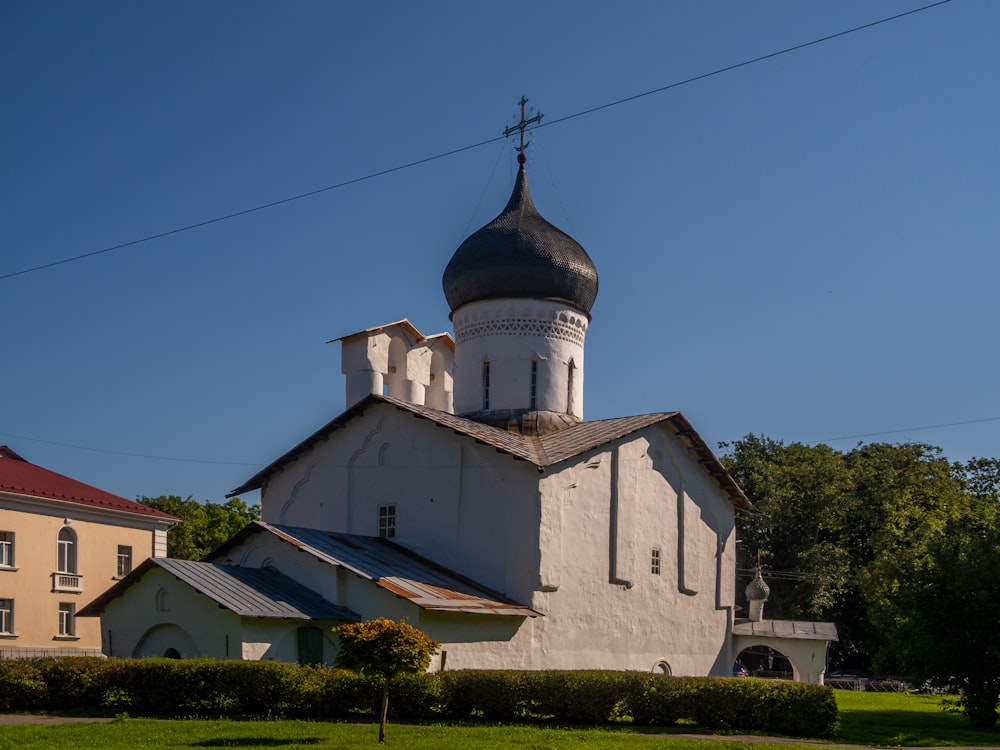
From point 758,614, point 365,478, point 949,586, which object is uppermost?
point 365,478

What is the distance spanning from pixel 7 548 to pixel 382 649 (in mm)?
16117

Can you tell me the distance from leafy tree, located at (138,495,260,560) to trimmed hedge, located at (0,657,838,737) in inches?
1140

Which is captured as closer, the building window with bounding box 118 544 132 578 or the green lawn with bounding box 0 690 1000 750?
the green lawn with bounding box 0 690 1000 750

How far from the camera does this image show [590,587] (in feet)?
78.8

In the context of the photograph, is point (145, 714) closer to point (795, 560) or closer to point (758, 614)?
point (758, 614)

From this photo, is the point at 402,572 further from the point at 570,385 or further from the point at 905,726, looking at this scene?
the point at 905,726

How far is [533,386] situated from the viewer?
90.7 feet

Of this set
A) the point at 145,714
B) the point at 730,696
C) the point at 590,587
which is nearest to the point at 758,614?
the point at 590,587

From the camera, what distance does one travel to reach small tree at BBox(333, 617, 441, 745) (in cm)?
1403

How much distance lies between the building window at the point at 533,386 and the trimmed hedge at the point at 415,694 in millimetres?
10748

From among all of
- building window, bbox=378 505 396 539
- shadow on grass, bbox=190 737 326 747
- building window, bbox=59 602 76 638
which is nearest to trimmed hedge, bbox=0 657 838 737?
shadow on grass, bbox=190 737 326 747

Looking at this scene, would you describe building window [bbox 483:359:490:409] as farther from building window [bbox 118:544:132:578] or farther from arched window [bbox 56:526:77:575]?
arched window [bbox 56:526:77:575]

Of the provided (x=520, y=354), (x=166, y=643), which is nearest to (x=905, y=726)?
(x=520, y=354)

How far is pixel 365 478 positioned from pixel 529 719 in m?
9.94
